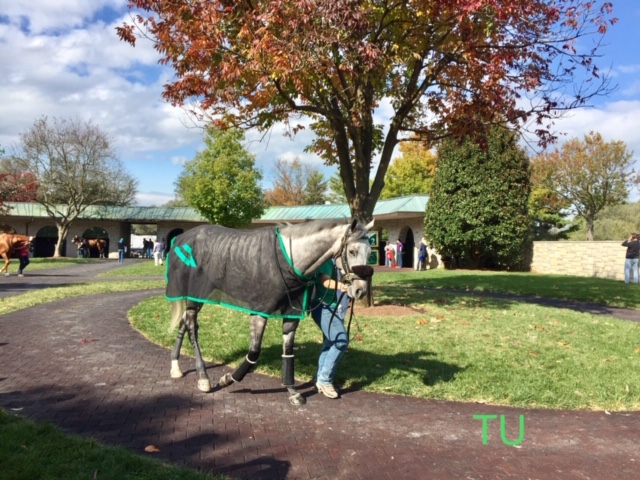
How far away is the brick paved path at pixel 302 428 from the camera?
372cm

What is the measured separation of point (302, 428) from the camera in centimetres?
442

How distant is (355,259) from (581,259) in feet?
72.0

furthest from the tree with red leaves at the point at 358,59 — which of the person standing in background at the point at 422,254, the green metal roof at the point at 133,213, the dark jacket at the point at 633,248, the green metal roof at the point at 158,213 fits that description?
the green metal roof at the point at 133,213

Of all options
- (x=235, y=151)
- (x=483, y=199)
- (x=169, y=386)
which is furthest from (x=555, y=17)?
(x=235, y=151)

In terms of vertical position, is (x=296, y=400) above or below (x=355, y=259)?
below

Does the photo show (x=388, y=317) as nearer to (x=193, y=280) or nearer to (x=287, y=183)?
(x=193, y=280)

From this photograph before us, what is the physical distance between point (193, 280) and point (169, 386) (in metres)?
1.29

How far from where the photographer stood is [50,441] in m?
3.82

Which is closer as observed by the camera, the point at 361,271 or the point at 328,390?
the point at 361,271

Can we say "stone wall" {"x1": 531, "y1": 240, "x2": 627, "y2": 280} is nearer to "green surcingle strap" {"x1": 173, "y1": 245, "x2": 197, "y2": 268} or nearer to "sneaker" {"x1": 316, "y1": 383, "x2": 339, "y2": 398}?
"sneaker" {"x1": 316, "y1": 383, "x2": 339, "y2": 398}

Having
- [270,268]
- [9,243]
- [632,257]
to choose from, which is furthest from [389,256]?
[270,268]

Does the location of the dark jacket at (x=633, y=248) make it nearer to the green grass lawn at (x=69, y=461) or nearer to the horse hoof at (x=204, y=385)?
the horse hoof at (x=204, y=385)

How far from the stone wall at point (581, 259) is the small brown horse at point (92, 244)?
34907 mm

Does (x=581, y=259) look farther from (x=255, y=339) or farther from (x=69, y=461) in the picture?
(x=69, y=461)
